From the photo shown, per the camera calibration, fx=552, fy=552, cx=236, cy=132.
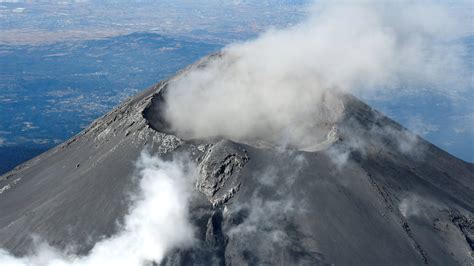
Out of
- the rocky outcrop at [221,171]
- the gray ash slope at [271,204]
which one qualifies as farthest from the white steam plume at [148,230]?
the rocky outcrop at [221,171]

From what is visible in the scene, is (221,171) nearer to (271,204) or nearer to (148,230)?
(271,204)

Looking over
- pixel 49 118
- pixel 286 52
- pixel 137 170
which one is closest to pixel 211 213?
pixel 137 170

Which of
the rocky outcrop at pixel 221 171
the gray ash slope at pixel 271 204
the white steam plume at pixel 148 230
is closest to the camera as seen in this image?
the white steam plume at pixel 148 230

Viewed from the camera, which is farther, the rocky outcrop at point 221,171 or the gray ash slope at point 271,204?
the rocky outcrop at point 221,171

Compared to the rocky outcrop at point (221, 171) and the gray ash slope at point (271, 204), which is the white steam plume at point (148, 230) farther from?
the rocky outcrop at point (221, 171)

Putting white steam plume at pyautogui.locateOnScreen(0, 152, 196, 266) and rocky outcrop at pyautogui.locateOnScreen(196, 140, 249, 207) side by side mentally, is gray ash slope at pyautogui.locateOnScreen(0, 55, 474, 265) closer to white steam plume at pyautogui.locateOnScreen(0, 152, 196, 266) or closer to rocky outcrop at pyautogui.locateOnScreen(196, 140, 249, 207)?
rocky outcrop at pyautogui.locateOnScreen(196, 140, 249, 207)

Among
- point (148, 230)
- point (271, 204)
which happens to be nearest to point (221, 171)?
point (271, 204)
